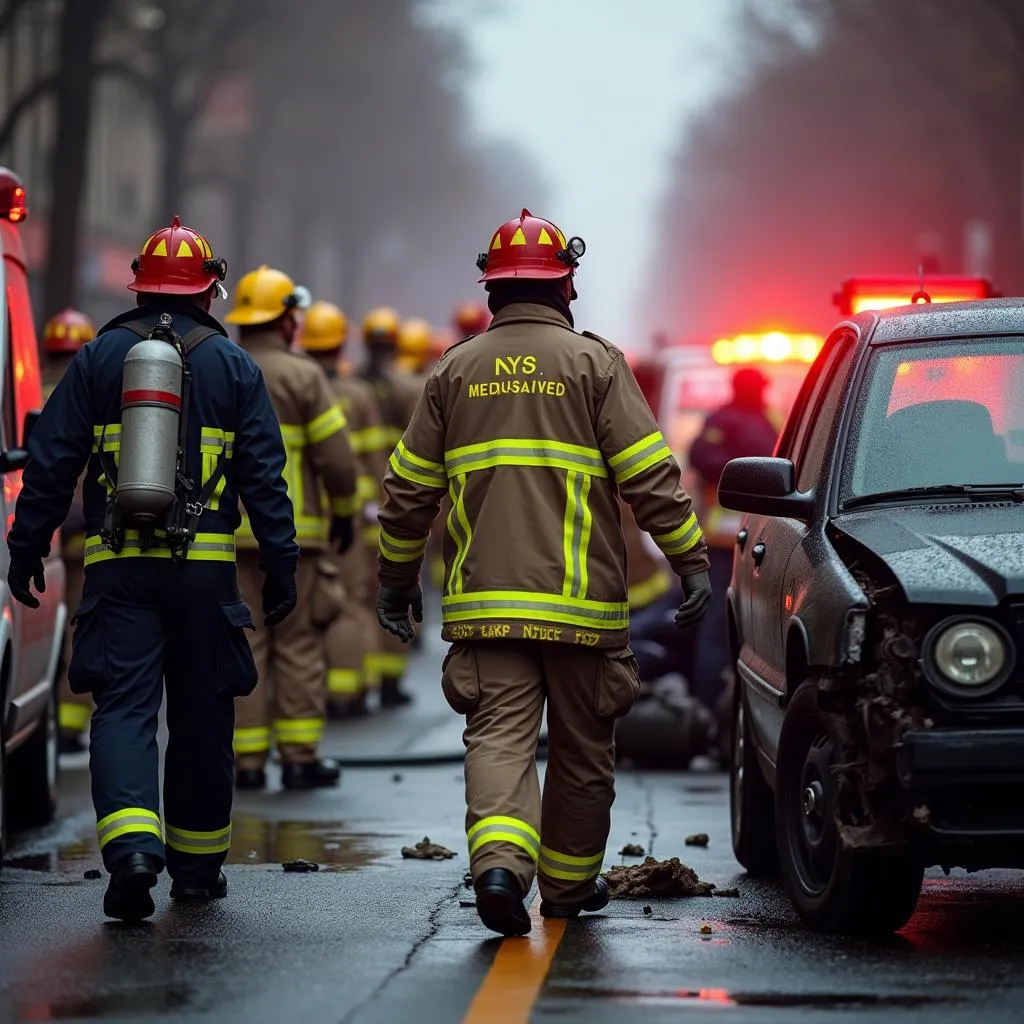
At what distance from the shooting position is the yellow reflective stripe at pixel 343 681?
573 inches

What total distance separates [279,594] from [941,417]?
2.00m

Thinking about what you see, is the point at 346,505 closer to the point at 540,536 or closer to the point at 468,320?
the point at 540,536

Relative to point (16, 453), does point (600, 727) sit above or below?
below

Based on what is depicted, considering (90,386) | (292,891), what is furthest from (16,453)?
(292,891)

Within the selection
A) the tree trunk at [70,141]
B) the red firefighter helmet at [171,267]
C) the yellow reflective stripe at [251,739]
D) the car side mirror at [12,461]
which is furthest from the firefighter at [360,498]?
the tree trunk at [70,141]

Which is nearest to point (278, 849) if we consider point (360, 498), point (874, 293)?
point (874, 293)

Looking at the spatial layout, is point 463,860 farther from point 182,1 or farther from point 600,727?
point 182,1

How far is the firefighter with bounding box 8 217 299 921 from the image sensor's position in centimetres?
706

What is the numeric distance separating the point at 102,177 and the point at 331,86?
302 inches

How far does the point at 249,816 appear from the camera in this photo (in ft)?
32.6

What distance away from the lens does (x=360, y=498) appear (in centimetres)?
1407

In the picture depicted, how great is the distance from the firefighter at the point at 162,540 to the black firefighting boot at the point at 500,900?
1.00 metres

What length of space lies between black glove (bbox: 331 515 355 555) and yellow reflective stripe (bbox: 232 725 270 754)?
84 centimetres

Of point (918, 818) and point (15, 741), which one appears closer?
point (918, 818)
